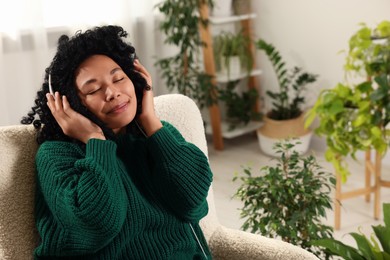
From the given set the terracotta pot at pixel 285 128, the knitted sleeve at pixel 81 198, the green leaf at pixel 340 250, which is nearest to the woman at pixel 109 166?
the knitted sleeve at pixel 81 198

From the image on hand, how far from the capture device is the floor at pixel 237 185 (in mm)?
2877

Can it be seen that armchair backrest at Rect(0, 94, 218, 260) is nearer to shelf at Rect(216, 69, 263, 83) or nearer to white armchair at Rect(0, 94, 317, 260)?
white armchair at Rect(0, 94, 317, 260)

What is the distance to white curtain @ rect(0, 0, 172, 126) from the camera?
10.6ft

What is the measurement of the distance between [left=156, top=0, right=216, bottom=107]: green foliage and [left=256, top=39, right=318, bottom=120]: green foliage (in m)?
0.42

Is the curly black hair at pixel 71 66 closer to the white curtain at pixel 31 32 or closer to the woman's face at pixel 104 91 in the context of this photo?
the woman's face at pixel 104 91

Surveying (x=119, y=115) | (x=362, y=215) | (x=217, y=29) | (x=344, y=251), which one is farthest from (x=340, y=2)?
(x=119, y=115)

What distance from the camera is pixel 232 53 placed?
13.1ft

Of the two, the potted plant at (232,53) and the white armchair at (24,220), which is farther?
the potted plant at (232,53)

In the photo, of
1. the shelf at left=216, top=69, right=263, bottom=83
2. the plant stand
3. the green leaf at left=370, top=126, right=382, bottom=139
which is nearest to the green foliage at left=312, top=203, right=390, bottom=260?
the green leaf at left=370, top=126, right=382, bottom=139

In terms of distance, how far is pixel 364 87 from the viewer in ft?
8.83

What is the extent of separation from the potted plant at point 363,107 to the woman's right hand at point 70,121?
1.63m

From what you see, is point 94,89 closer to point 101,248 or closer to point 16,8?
point 101,248

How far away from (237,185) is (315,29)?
1.19 m

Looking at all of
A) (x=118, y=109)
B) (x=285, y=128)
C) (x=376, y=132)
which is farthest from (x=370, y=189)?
(x=118, y=109)
